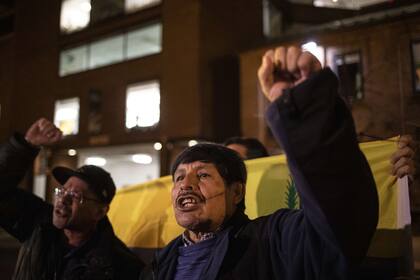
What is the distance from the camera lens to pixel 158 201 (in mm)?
3574

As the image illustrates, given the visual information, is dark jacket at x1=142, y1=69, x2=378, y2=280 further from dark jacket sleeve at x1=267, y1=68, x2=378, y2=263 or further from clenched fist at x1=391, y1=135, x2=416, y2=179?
clenched fist at x1=391, y1=135, x2=416, y2=179

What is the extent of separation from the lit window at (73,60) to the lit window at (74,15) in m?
0.91

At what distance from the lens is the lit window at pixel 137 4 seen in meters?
15.2

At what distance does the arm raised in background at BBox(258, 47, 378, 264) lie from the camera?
130cm

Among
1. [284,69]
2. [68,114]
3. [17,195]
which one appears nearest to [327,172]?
[284,69]

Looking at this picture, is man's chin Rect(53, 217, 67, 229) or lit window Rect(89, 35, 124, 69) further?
lit window Rect(89, 35, 124, 69)

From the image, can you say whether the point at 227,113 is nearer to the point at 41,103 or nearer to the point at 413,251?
the point at 41,103

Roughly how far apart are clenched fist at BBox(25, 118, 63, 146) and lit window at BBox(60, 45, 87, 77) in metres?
14.8

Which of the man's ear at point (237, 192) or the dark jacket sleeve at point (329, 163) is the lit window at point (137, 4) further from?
the dark jacket sleeve at point (329, 163)

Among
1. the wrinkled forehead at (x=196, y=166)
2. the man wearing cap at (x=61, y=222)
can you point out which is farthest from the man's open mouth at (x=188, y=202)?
the man wearing cap at (x=61, y=222)

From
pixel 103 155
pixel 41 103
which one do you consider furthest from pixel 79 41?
pixel 103 155

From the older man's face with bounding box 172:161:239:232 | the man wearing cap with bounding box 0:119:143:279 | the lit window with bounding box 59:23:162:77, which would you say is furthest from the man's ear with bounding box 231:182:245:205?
the lit window with bounding box 59:23:162:77

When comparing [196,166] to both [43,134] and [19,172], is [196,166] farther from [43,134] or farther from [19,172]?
[19,172]

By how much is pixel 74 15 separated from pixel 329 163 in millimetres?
18202
